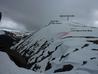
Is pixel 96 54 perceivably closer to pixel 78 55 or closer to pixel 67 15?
pixel 78 55

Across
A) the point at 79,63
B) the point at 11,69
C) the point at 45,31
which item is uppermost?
the point at 11,69

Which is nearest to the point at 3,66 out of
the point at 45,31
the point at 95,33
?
the point at 95,33

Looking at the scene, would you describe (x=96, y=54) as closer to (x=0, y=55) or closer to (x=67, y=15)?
(x=0, y=55)

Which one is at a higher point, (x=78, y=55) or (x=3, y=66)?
(x=3, y=66)

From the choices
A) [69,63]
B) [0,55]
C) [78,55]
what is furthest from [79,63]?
[0,55]

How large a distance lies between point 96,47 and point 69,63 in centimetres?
1276

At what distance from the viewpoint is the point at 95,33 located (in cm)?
7469

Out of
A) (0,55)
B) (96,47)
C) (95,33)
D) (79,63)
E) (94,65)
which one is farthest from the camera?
(95,33)

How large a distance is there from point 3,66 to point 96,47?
1383 inches

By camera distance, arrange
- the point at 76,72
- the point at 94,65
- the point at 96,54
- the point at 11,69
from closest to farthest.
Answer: the point at 11,69 < the point at 76,72 < the point at 94,65 < the point at 96,54

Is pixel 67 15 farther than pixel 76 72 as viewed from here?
Yes

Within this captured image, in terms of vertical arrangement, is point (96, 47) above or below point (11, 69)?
below

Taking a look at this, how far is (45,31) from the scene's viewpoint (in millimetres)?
114000

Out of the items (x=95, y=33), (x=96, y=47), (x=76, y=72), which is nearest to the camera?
(x=76, y=72)
